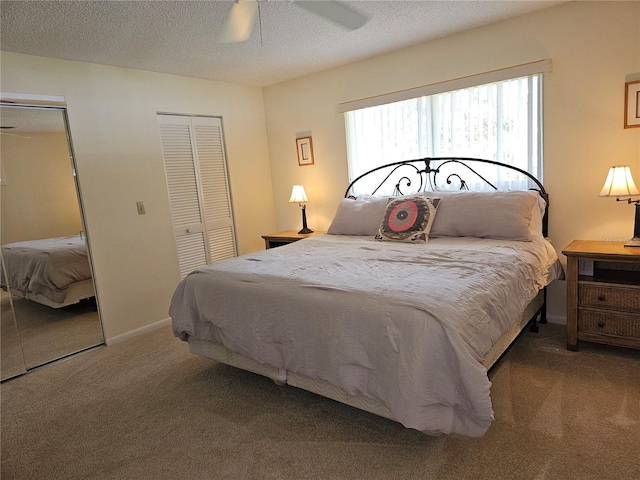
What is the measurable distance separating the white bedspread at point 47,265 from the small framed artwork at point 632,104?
13.1 feet

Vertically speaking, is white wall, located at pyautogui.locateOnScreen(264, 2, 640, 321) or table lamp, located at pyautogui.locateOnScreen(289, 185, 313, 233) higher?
white wall, located at pyautogui.locateOnScreen(264, 2, 640, 321)

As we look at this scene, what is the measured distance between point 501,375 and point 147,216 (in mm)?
3056

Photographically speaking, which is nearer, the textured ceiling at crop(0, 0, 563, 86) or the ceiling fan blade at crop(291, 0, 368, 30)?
the ceiling fan blade at crop(291, 0, 368, 30)

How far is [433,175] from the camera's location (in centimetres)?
359

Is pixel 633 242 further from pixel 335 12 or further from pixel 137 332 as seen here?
pixel 137 332

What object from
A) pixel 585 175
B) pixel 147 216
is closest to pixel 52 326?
pixel 147 216

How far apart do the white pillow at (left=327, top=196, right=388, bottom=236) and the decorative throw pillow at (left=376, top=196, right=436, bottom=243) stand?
0.15 metres

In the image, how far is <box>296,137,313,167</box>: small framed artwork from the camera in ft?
14.3

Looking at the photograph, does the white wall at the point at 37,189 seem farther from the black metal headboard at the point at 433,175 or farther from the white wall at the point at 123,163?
the black metal headboard at the point at 433,175

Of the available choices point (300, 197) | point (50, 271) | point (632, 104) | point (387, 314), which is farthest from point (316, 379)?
point (632, 104)

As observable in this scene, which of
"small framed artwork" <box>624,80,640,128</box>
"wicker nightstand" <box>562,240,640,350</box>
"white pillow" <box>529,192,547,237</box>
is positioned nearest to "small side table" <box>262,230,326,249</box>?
"white pillow" <box>529,192,547,237</box>

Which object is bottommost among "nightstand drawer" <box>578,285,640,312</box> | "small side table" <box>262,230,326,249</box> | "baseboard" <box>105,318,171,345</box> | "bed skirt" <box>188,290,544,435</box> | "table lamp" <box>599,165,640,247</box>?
"baseboard" <box>105,318,171,345</box>

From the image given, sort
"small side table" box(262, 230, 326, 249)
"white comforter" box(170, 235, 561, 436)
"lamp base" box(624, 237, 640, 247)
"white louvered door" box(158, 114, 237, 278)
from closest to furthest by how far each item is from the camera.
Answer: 1. "white comforter" box(170, 235, 561, 436)
2. "lamp base" box(624, 237, 640, 247)
3. "white louvered door" box(158, 114, 237, 278)
4. "small side table" box(262, 230, 326, 249)

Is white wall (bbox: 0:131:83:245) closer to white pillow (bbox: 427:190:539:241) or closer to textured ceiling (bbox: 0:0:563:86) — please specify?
textured ceiling (bbox: 0:0:563:86)
